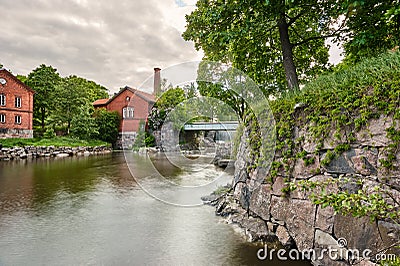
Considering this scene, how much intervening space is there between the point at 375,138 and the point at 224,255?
2.30 metres

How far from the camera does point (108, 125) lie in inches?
828

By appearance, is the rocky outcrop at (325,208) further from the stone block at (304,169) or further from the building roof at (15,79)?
the building roof at (15,79)

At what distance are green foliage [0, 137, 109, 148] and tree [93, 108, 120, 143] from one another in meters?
0.70

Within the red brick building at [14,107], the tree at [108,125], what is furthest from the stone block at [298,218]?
the red brick building at [14,107]

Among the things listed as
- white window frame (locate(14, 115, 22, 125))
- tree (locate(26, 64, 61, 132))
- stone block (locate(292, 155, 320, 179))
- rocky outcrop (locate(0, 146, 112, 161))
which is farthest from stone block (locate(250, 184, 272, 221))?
tree (locate(26, 64, 61, 132))

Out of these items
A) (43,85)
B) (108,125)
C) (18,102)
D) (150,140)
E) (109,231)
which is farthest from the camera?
(43,85)

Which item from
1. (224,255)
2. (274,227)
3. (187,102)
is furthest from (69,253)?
(187,102)

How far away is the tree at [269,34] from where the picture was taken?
454 centimetres

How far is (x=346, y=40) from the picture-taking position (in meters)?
5.33

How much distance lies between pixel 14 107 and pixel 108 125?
6.86 metres

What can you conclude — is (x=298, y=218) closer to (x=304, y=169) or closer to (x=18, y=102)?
(x=304, y=169)

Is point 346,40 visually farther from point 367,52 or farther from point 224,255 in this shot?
point 224,255

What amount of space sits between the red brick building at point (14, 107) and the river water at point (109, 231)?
48.7ft

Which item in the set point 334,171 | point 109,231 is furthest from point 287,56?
point 109,231
